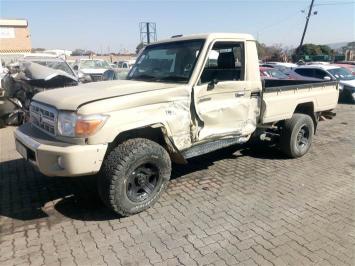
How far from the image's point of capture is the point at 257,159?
6.05m

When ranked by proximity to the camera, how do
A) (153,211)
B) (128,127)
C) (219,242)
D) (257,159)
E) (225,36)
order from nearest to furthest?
(219,242)
(128,127)
(153,211)
(225,36)
(257,159)

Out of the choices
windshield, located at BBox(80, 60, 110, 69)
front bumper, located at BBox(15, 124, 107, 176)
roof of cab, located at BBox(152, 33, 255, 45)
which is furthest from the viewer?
windshield, located at BBox(80, 60, 110, 69)

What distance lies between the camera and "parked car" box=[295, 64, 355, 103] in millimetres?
14102

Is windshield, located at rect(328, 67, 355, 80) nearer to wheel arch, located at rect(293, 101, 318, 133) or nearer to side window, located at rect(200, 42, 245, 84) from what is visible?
wheel arch, located at rect(293, 101, 318, 133)

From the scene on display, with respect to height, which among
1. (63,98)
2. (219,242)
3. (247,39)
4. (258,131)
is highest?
(247,39)

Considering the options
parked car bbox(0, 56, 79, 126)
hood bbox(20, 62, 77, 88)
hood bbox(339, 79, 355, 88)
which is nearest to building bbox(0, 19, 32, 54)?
parked car bbox(0, 56, 79, 126)

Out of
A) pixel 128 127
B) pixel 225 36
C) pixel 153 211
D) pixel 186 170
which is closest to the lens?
pixel 128 127

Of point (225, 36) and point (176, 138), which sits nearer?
point (176, 138)

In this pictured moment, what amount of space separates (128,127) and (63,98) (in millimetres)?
832

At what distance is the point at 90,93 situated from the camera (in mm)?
3801

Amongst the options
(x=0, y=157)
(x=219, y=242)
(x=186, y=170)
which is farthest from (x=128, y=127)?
(x=0, y=157)

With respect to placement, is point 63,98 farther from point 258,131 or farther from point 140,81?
point 258,131

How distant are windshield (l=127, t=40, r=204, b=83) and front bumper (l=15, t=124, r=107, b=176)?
4.98 feet

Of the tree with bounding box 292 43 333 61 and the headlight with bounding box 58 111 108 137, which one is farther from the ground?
the tree with bounding box 292 43 333 61
